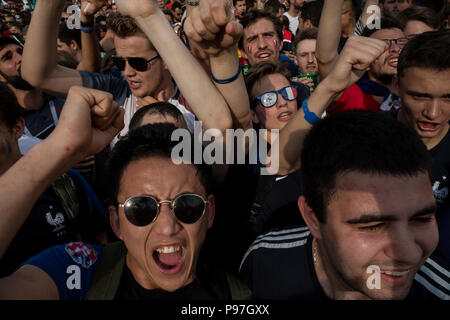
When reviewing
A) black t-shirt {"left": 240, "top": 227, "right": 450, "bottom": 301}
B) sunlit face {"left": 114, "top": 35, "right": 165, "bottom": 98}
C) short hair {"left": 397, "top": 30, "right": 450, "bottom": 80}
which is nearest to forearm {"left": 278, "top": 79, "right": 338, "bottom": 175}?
black t-shirt {"left": 240, "top": 227, "right": 450, "bottom": 301}

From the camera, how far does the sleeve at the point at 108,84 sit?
286 cm

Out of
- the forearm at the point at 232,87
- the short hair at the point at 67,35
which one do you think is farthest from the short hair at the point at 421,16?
the short hair at the point at 67,35

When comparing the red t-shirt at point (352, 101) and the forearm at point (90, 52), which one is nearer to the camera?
the red t-shirt at point (352, 101)

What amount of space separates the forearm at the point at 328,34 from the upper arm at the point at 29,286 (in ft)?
6.76

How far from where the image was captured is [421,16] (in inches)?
166

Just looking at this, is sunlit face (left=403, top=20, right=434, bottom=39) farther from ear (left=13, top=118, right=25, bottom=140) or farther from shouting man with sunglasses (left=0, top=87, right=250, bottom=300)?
ear (left=13, top=118, right=25, bottom=140)

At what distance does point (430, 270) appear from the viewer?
159 cm

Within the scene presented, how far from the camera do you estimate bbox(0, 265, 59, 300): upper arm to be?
4.23 ft

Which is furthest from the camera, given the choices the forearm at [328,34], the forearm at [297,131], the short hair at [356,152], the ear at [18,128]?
the forearm at [328,34]

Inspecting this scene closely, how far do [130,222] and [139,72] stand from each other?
1.85 metres

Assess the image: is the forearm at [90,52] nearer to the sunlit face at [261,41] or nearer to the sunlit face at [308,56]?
the sunlit face at [261,41]
